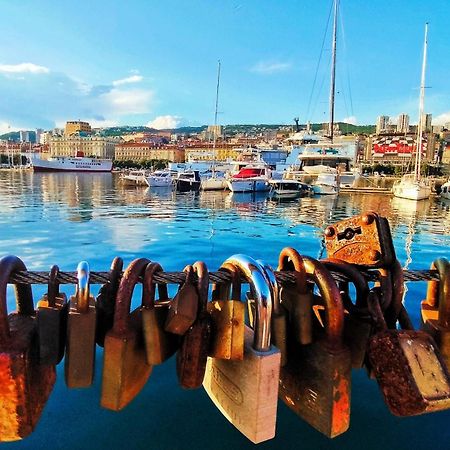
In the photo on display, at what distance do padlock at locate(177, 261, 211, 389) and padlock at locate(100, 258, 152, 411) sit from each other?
0.54ft

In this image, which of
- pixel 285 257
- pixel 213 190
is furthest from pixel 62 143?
pixel 285 257

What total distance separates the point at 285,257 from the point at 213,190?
150 ft

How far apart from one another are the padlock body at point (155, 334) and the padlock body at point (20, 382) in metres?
0.41

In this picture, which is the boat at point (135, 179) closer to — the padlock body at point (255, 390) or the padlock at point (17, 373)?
the padlock at point (17, 373)

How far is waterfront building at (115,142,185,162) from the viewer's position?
166 m

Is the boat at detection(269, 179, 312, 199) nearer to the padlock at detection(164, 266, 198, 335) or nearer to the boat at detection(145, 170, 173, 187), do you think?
the boat at detection(145, 170, 173, 187)

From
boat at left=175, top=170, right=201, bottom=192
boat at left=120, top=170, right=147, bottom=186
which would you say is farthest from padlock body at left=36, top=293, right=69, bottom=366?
boat at left=120, top=170, right=147, bottom=186

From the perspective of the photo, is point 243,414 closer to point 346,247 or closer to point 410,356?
point 410,356

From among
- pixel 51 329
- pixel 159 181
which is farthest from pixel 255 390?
pixel 159 181

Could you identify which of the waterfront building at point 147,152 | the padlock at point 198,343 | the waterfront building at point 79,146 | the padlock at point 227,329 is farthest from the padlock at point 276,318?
the waterfront building at point 79,146

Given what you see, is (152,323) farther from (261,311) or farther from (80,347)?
(261,311)

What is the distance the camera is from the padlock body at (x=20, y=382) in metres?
1.30

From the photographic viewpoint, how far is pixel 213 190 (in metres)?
47.2

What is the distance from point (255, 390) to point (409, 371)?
56 cm
